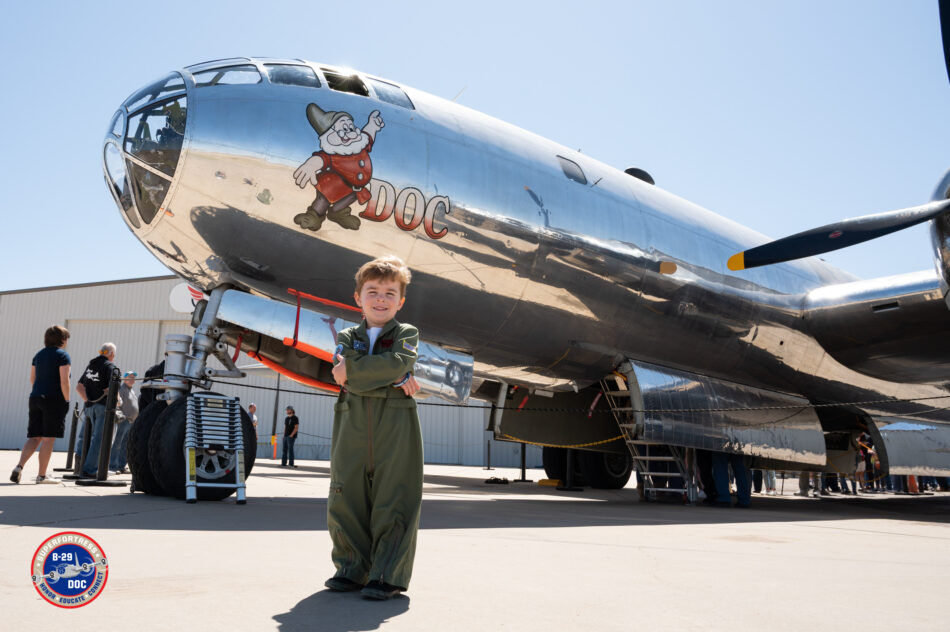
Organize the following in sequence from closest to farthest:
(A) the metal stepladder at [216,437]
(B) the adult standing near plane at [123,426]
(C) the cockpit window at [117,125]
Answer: (A) the metal stepladder at [216,437] < (C) the cockpit window at [117,125] < (B) the adult standing near plane at [123,426]

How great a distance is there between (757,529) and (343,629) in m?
5.17

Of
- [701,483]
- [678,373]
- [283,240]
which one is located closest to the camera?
[283,240]

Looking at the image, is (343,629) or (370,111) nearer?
(343,629)

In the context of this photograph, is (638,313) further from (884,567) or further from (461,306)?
(884,567)

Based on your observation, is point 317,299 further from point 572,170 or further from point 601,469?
point 601,469

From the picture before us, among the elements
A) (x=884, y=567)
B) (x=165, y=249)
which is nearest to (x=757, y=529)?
(x=884, y=567)

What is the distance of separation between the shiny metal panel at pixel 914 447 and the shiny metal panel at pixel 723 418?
49.1 inches

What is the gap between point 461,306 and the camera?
7824mm

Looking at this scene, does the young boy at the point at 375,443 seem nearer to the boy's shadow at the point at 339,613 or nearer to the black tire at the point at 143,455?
the boy's shadow at the point at 339,613

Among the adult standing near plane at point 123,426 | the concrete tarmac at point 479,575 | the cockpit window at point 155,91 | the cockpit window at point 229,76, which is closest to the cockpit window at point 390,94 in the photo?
the cockpit window at point 229,76

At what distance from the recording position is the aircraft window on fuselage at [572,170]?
8680 mm

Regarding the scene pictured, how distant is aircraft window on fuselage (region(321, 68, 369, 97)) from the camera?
284 inches

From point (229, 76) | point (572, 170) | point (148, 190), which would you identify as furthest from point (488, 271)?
point (148, 190)

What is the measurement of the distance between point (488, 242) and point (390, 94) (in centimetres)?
183
